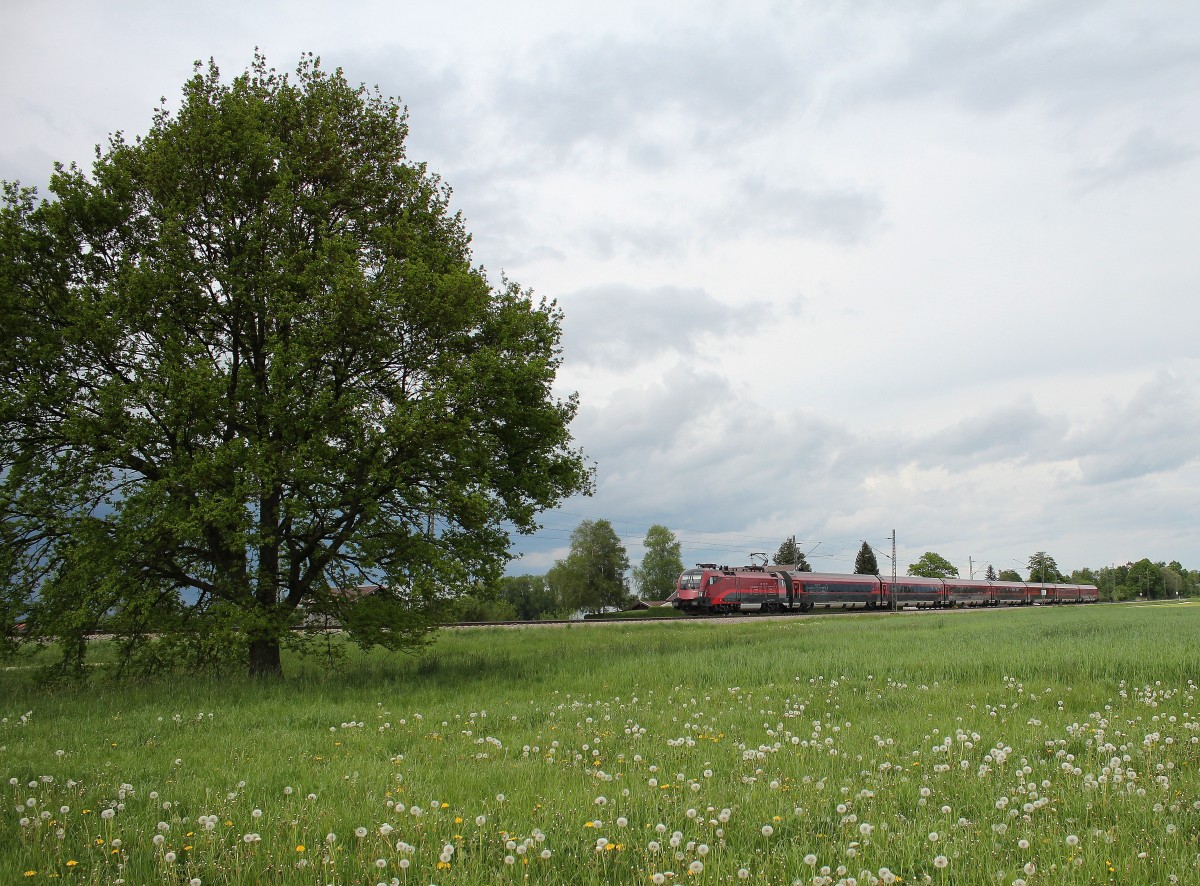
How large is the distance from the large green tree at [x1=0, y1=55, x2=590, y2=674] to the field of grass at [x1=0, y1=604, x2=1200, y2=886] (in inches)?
119

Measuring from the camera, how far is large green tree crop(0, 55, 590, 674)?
1591 centimetres

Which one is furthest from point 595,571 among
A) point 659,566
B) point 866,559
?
point 866,559

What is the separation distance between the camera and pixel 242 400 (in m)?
17.0

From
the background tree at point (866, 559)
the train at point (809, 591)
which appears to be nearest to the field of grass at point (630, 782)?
the train at point (809, 591)

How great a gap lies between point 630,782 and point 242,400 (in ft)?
45.0

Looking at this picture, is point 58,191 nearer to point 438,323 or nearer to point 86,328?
point 86,328

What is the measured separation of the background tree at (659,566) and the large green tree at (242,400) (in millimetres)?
116427

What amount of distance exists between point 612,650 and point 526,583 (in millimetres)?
127867

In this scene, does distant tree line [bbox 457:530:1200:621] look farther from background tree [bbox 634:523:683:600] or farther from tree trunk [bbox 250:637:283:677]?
tree trunk [bbox 250:637:283:677]

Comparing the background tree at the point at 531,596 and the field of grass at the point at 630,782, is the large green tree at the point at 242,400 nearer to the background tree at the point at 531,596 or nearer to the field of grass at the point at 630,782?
the field of grass at the point at 630,782

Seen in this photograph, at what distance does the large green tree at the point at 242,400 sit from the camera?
52.2 feet

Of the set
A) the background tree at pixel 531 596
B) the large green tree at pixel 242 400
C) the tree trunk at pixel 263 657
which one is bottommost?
the background tree at pixel 531 596

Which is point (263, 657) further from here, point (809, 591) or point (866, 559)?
point (866, 559)

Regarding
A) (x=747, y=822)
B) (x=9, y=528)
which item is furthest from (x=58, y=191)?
(x=747, y=822)
